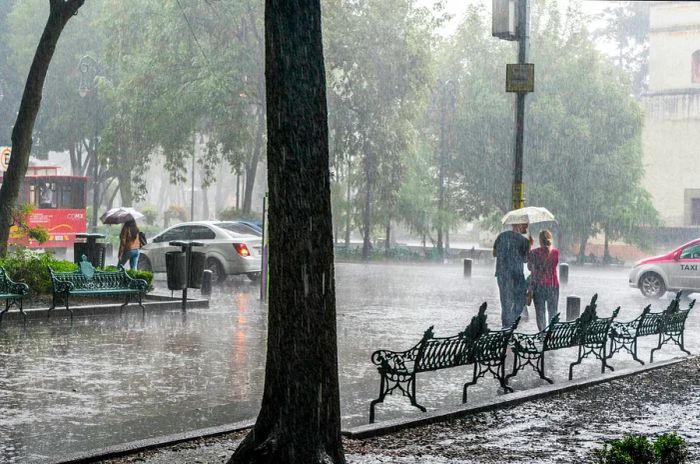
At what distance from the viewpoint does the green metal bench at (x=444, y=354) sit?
860 cm

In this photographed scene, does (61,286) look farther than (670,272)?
No

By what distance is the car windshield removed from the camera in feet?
85.5

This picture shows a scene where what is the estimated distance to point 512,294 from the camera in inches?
596

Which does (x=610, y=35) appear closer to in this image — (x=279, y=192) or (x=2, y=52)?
(x=2, y=52)

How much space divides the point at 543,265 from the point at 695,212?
130 ft

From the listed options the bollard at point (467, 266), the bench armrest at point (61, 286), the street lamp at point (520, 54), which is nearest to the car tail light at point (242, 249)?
the bench armrest at point (61, 286)

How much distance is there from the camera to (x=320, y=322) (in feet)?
21.0

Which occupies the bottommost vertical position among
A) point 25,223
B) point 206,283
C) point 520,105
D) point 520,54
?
point 206,283

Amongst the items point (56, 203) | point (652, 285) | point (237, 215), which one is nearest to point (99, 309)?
point (652, 285)

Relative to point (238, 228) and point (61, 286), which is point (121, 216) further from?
point (61, 286)

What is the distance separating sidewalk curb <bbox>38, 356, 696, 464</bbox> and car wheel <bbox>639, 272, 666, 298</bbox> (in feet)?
49.8

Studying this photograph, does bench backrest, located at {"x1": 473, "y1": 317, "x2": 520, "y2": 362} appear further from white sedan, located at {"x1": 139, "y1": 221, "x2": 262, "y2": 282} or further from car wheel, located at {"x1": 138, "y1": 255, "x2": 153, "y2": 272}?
car wheel, located at {"x1": 138, "y1": 255, "x2": 153, "y2": 272}

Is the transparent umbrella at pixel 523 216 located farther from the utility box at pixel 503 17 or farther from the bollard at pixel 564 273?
the bollard at pixel 564 273

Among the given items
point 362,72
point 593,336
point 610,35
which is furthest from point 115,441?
point 610,35
